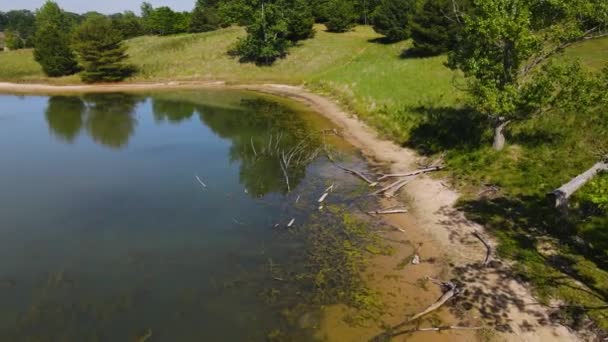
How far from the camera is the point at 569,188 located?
15.4 metres

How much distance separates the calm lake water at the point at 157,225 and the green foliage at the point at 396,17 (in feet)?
94.8

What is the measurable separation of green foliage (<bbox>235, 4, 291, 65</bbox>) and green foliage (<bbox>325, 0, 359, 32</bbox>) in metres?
12.8

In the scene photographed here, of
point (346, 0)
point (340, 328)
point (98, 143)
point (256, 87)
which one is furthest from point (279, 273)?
point (346, 0)

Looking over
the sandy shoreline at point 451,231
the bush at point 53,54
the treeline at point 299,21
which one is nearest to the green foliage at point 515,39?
the sandy shoreline at point 451,231

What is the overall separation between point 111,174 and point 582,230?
Result: 2317cm

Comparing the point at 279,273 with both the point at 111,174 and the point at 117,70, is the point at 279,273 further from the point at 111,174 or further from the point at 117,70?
the point at 117,70

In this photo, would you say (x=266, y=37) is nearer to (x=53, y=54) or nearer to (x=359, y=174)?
(x=53, y=54)

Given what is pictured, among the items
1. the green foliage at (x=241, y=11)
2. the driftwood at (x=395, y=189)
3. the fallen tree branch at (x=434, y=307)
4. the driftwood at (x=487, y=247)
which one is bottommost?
the fallen tree branch at (x=434, y=307)

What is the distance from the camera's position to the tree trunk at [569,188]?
1510 cm

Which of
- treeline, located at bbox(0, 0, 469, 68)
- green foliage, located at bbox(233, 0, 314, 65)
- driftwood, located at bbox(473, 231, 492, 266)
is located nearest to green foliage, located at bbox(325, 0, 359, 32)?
treeline, located at bbox(0, 0, 469, 68)

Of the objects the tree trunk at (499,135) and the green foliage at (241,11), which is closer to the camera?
the tree trunk at (499,135)

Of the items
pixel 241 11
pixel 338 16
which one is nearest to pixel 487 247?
pixel 241 11

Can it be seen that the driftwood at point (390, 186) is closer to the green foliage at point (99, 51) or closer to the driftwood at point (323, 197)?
the driftwood at point (323, 197)

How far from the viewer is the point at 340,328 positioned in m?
11.8
